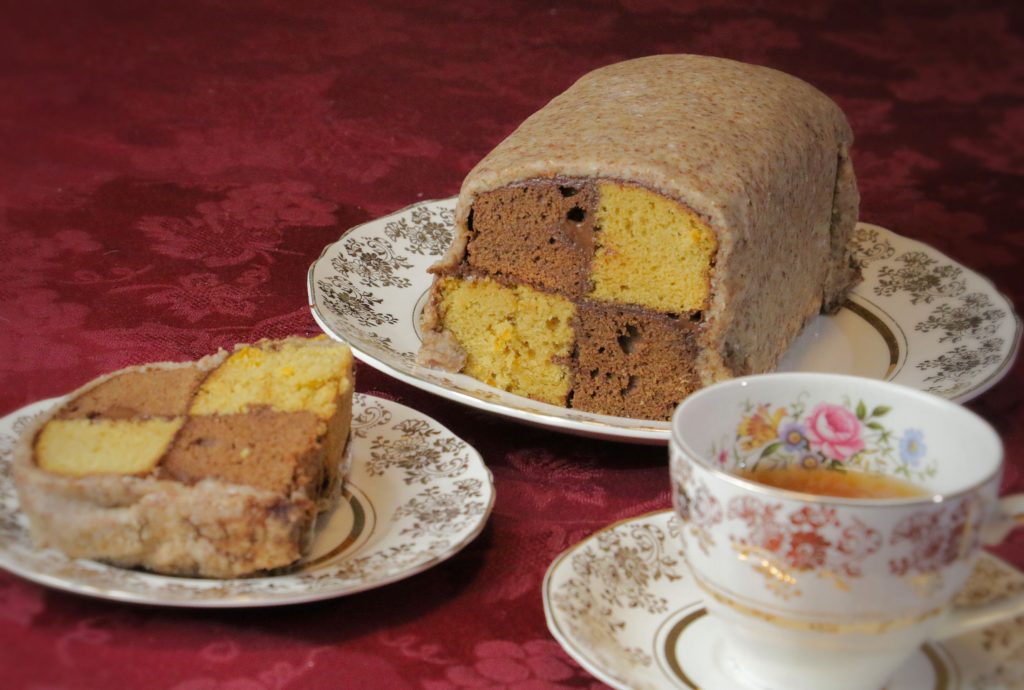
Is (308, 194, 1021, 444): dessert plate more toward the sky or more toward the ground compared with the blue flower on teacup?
more toward the ground

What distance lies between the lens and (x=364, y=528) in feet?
4.85

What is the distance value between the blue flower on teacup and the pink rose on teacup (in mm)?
40

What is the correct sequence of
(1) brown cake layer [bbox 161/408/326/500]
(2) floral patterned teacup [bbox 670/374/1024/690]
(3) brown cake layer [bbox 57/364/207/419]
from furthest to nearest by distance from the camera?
(3) brown cake layer [bbox 57/364/207/419] → (1) brown cake layer [bbox 161/408/326/500] → (2) floral patterned teacup [bbox 670/374/1024/690]

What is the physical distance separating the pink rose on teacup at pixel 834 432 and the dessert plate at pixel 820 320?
43cm

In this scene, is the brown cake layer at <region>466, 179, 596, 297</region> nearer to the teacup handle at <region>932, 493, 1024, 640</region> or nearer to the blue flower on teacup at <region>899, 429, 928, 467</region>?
the blue flower on teacup at <region>899, 429, 928, 467</region>

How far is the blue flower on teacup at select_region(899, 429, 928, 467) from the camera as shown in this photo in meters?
1.24

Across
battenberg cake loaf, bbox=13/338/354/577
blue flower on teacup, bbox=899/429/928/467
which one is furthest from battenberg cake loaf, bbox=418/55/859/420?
blue flower on teacup, bbox=899/429/928/467

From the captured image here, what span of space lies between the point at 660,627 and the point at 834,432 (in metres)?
0.26

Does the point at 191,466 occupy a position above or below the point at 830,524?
below

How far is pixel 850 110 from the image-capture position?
3.50 metres

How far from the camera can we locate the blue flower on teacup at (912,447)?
124 centimetres

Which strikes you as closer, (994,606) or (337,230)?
(994,606)

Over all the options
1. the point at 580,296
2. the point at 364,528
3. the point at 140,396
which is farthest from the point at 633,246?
the point at 140,396

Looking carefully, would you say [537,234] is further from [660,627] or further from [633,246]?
[660,627]
